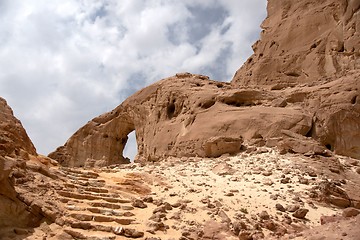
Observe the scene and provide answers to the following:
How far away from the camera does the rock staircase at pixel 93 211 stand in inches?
320

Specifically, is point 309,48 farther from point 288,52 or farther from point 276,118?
point 276,118

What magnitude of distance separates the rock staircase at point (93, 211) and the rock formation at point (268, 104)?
17.6ft

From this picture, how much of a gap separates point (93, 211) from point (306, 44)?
50.8 feet

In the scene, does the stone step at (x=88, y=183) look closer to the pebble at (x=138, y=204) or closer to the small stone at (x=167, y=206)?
the pebble at (x=138, y=204)

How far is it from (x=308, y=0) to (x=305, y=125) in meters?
9.93

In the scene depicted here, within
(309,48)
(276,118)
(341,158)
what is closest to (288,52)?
(309,48)

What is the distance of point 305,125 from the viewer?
15.1m

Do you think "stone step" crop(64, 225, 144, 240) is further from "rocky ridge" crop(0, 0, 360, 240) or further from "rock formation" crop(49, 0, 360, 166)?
"rock formation" crop(49, 0, 360, 166)

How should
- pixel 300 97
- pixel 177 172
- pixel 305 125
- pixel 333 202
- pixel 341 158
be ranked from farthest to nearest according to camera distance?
pixel 300 97, pixel 305 125, pixel 341 158, pixel 177 172, pixel 333 202

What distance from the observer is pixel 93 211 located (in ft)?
29.5

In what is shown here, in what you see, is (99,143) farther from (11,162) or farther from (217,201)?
(11,162)

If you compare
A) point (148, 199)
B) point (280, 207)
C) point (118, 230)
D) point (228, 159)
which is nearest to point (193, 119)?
point (228, 159)

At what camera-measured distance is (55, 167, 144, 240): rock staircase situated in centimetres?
812

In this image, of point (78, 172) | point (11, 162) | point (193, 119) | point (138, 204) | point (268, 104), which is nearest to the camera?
point (11, 162)
